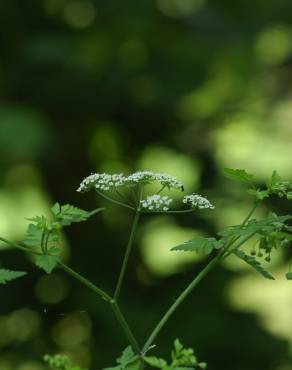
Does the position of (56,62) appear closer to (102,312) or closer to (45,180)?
(45,180)

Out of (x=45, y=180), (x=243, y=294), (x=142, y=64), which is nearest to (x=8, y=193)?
(x=45, y=180)

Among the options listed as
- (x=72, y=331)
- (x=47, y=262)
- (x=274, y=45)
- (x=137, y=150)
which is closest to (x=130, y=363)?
(x=47, y=262)

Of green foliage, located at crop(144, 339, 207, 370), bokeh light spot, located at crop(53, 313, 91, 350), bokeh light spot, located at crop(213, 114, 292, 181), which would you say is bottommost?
bokeh light spot, located at crop(53, 313, 91, 350)

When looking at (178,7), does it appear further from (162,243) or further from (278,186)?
(278,186)

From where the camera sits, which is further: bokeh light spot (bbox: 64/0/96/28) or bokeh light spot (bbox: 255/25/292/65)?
bokeh light spot (bbox: 255/25/292/65)

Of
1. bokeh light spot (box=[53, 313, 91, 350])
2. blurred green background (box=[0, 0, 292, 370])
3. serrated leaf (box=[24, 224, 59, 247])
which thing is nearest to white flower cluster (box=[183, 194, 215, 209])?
serrated leaf (box=[24, 224, 59, 247])

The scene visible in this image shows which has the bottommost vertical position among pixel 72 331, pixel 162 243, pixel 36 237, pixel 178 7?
pixel 72 331

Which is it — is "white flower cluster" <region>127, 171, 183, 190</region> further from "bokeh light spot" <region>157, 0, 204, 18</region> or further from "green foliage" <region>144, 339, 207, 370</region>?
"bokeh light spot" <region>157, 0, 204, 18</region>
